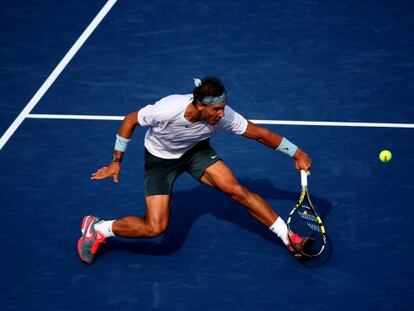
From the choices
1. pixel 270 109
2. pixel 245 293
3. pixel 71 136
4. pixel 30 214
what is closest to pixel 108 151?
pixel 71 136

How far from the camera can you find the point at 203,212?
10359 millimetres

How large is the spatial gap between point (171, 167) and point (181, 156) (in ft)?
0.52

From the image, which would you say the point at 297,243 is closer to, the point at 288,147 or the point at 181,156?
the point at 288,147

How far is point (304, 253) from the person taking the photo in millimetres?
9312

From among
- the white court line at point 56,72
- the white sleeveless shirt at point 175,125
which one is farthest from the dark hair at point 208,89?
the white court line at point 56,72

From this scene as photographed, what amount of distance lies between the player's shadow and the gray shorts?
0.77m

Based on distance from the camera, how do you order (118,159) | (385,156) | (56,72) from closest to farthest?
(118,159), (385,156), (56,72)

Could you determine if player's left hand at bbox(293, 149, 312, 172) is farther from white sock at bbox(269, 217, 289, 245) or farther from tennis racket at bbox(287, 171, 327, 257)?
white sock at bbox(269, 217, 289, 245)

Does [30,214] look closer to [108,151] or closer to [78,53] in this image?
[108,151]

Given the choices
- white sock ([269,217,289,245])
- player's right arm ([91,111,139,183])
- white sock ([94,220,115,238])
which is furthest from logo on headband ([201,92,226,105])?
white sock ([94,220,115,238])

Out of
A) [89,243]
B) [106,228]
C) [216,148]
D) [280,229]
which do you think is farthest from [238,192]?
[216,148]

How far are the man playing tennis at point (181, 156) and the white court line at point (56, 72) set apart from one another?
2585 millimetres

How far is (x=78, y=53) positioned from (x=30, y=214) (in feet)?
12.0

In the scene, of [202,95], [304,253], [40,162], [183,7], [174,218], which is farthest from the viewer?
[183,7]
